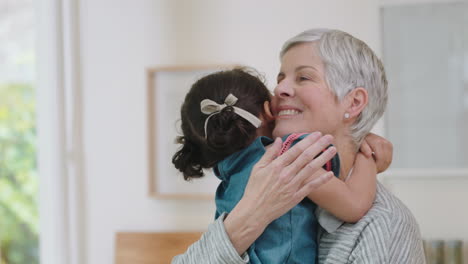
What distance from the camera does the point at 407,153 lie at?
2.49 metres

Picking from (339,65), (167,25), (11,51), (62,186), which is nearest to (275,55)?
(167,25)

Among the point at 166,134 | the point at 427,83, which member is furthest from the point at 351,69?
the point at 166,134

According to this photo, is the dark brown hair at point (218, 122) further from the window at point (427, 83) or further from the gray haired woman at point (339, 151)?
the window at point (427, 83)

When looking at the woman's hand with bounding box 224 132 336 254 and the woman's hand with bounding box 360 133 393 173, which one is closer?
the woman's hand with bounding box 224 132 336 254

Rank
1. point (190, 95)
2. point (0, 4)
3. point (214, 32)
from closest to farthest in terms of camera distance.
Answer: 1. point (190, 95)
2. point (214, 32)
3. point (0, 4)

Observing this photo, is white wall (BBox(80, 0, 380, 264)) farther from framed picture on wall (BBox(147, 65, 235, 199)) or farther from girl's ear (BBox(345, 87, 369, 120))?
girl's ear (BBox(345, 87, 369, 120))

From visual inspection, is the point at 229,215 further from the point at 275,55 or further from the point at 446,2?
the point at 446,2

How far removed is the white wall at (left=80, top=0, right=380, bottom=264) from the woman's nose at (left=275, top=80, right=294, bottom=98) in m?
1.34

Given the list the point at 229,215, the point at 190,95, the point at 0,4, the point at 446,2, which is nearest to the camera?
the point at 229,215

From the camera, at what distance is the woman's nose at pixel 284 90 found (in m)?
1.20

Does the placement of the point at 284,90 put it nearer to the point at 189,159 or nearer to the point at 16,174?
the point at 189,159

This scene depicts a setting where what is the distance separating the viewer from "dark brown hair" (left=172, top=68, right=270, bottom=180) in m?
1.23

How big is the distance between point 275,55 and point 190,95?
131 cm

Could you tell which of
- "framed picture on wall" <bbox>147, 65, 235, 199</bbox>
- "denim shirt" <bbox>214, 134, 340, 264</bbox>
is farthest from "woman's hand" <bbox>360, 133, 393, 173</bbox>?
"framed picture on wall" <bbox>147, 65, 235, 199</bbox>
